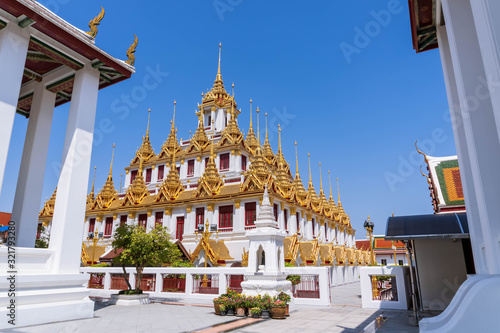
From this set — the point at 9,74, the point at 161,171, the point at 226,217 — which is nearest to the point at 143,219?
the point at 161,171

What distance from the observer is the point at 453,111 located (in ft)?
23.6

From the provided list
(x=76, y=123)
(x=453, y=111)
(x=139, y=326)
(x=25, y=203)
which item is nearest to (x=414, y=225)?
(x=453, y=111)

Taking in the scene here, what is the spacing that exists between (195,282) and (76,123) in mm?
9769

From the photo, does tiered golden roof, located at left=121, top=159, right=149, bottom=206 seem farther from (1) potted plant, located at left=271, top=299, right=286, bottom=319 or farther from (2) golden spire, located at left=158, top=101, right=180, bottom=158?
(1) potted plant, located at left=271, top=299, right=286, bottom=319

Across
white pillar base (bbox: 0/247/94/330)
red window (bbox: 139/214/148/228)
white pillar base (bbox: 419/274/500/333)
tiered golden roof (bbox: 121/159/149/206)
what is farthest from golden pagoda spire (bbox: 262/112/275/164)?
white pillar base (bbox: 419/274/500/333)

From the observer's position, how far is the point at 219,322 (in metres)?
9.27

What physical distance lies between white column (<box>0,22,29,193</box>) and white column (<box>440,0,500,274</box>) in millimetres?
9599

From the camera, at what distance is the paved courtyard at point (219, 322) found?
8062mm

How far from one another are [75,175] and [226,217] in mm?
15604

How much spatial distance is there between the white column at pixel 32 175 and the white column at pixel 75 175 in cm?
179

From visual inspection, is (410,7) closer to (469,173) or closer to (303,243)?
(469,173)

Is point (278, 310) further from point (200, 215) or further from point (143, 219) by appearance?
point (143, 219)

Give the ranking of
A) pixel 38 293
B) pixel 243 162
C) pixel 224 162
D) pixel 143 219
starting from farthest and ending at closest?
pixel 243 162 → pixel 224 162 → pixel 143 219 → pixel 38 293

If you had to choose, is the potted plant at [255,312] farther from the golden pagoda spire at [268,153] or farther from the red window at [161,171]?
the red window at [161,171]
